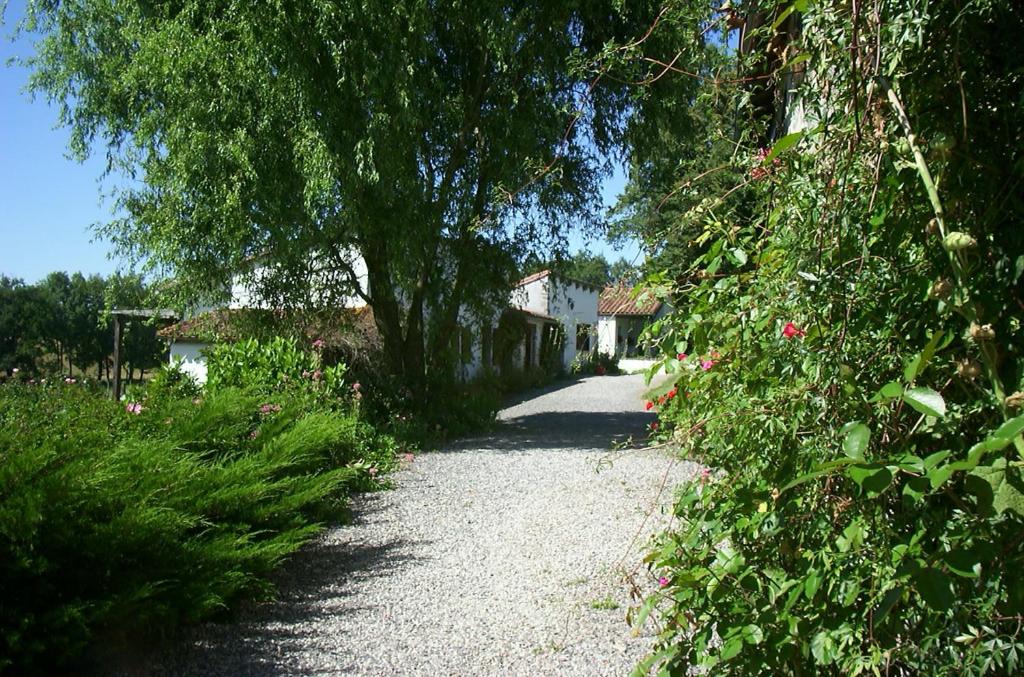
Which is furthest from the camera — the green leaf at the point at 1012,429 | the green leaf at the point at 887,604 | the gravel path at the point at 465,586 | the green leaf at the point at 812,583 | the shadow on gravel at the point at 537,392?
the shadow on gravel at the point at 537,392

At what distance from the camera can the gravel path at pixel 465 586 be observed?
3.86 m

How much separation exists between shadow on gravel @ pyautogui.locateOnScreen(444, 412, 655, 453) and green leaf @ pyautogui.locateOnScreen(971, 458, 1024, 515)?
346 inches

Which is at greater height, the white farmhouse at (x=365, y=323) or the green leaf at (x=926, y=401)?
the white farmhouse at (x=365, y=323)

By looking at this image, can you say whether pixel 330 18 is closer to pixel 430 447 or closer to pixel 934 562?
pixel 430 447

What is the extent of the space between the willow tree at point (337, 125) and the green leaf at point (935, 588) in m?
7.78

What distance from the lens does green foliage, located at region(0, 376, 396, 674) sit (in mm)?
3320

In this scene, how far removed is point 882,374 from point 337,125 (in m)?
9.02

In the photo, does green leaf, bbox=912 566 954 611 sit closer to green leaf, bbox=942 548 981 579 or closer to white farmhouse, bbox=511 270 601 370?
green leaf, bbox=942 548 981 579

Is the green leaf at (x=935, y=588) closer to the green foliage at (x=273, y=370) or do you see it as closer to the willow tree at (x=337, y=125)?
the willow tree at (x=337, y=125)

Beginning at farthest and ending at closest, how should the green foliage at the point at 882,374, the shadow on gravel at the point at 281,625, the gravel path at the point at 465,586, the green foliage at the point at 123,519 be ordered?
the gravel path at the point at 465,586, the shadow on gravel at the point at 281,625, the green foliage at the point at 123,519, the green foliage at the point at 882,374

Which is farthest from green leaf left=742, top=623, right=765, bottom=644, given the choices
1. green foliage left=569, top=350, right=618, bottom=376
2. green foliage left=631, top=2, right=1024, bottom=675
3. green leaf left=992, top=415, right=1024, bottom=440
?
green foliage left=569, top=350, right=618, bottom=376

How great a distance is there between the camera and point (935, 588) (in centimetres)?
120

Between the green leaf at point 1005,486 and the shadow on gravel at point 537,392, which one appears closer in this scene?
the green leaf at point 1005,486

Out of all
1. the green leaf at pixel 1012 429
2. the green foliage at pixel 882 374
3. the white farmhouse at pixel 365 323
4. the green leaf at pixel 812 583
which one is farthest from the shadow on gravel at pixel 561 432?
the green leaf at pixel 1012 429
